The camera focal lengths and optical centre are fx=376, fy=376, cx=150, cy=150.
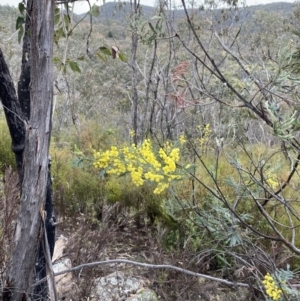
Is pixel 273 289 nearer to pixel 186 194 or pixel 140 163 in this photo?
pixel 140 163

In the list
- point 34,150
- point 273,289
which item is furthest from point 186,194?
point 34,150

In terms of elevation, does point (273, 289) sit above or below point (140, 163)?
below

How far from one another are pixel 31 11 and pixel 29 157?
30 centimetres

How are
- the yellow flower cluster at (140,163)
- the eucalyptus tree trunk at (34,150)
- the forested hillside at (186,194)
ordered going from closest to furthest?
the eucalyptus tree trunk at (34,150) < the forested hillside at (186,194) < the yellow flower cluster at (140,163)

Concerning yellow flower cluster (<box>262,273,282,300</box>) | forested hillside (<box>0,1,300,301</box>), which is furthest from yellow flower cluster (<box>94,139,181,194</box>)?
yellow flower cluster (<box>262,273,282,300</box>)

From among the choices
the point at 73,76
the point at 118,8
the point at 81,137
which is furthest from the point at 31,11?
the point at 73,76

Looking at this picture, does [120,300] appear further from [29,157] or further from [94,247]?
[29,157]

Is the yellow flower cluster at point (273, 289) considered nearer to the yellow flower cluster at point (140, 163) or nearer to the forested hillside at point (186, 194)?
the forested hillside at point (186, 194)

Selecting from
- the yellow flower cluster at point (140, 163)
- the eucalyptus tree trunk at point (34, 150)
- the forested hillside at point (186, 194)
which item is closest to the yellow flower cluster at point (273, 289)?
the forested hillside at point (186, 194)

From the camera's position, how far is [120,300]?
6.48 ft

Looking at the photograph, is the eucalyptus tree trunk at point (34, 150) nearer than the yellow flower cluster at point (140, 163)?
Yes

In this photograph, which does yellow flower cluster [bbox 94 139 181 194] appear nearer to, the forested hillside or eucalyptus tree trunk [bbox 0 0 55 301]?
the forested hillside

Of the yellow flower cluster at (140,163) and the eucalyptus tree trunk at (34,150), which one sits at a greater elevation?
the eucalyptus tree trunk at (34,150)

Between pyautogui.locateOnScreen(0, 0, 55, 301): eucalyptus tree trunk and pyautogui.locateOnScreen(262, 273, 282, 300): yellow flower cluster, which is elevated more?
Result: pyautogui.locateOnScreen(0, 0, 55, 301): eucalyptus tree trunk
